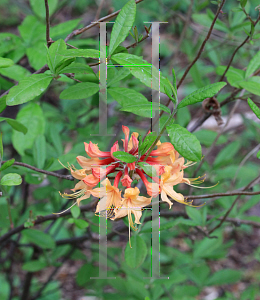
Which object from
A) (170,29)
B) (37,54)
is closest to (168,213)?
(37,54)

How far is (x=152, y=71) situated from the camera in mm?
837

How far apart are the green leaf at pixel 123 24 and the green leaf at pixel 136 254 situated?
29.3 inches

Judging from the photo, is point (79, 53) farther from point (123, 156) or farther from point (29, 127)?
point (29, 127)

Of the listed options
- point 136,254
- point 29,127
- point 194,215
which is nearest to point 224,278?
point 194,215

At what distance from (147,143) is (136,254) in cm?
57

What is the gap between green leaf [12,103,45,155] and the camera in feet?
4.33

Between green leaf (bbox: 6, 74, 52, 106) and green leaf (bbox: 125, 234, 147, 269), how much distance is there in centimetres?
70

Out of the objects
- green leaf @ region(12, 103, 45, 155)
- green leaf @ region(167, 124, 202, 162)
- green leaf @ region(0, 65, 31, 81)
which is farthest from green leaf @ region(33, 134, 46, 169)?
green leaf @ region(167, 124, 202, 162)

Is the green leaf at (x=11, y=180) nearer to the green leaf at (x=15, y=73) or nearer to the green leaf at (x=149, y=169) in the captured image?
the green leaf at (x=149, y=169)

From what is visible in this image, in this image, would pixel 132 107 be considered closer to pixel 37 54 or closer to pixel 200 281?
pixel 37 54

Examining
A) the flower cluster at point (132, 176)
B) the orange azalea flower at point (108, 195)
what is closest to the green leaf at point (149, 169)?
the flower cluster at point (132, 176)

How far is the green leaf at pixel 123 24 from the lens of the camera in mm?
862

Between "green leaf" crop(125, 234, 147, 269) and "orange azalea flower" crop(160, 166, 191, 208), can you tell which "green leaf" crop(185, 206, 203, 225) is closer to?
"green leaf" crop(125, 234, 147, 269)

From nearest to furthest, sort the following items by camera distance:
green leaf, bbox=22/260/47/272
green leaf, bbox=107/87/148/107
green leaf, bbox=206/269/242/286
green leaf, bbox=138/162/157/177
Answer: green leaf, bbox=138/162/157/177, green leaf, bbox=107/87/148/107, green leaf, bbox=22/260/47/272, green leaf, bbox=206/269/242/286
